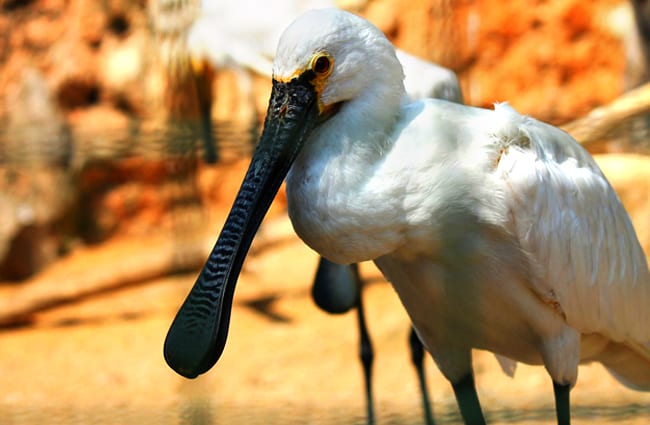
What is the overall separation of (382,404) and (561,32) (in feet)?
11.5

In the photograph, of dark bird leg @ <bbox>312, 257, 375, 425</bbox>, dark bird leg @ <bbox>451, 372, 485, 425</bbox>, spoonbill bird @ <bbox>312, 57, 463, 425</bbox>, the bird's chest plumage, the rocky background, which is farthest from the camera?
the rocky background

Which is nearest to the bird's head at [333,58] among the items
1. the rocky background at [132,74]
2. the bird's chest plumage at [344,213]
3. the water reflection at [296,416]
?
the bird's chest plumage at [344,213]

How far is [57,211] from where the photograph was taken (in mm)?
6031

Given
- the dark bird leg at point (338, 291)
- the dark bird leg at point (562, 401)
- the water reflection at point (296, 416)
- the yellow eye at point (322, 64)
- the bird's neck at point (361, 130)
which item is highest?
the yellow eye at point (322, 64)

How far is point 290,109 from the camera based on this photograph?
187 centimetres

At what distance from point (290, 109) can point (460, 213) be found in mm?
342

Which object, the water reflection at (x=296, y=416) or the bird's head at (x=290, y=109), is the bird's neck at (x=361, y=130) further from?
the water reflection at (x=296, y=416)

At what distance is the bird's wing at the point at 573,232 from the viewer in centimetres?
196

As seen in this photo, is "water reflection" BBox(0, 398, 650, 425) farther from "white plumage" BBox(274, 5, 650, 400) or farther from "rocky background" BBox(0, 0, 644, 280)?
"rocky background" BBox(0, 0, 644, 280)

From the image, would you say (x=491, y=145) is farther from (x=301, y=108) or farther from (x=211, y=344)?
(x=211, y=344)

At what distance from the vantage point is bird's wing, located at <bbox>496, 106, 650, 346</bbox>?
6.43ft

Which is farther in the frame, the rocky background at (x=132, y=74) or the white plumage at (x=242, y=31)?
the rocky background at (x=132, y=74)

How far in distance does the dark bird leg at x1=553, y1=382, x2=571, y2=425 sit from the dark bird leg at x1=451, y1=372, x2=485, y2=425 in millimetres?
172

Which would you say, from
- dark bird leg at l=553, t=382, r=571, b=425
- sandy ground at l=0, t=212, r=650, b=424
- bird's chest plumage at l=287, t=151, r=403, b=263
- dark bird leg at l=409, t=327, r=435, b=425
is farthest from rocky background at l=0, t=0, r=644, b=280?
bird's chest plumage at l=287, t=151, r=403, b=263
